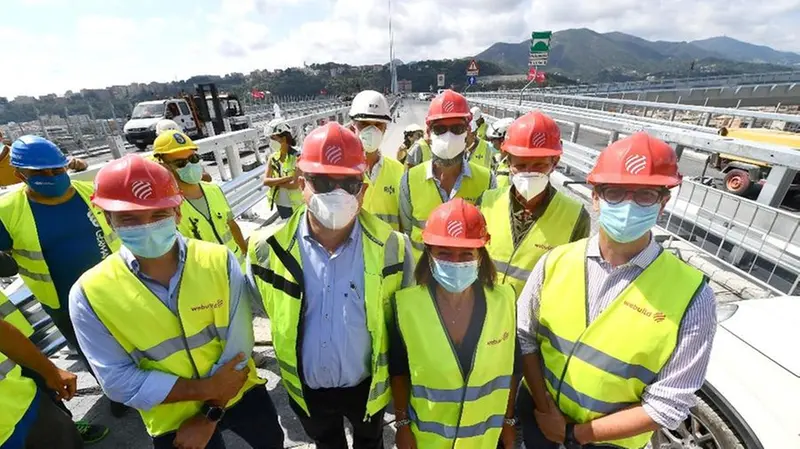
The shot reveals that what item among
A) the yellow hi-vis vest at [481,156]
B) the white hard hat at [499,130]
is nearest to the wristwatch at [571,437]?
the yellow hi-vis vest at [481,156]

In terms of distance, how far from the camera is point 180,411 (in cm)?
193

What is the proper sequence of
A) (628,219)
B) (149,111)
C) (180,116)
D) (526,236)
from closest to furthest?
(628,219), (526,236), (149,111), (180,116)

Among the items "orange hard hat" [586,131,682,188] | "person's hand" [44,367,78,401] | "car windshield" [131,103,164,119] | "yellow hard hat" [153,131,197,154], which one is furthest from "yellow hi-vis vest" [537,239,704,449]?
"car windshield" [131,103,164,119]

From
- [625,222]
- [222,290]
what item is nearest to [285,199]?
[222,290]

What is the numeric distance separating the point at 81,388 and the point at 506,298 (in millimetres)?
3584

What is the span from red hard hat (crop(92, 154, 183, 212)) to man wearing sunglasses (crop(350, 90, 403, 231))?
191cm

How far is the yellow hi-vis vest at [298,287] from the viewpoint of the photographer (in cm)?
184

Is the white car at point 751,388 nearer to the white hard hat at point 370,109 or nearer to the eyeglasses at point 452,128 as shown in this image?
the eyeglasses at point 452,128

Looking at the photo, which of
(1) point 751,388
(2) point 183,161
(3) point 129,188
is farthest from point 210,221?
(1) point 751,388

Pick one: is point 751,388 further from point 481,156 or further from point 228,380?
point 481,156

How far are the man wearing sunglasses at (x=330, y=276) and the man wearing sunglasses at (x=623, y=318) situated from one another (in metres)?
0.84

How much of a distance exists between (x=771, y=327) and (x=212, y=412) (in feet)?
10.7

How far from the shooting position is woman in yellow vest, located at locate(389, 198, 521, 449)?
1809mm

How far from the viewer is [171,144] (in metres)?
3.16
